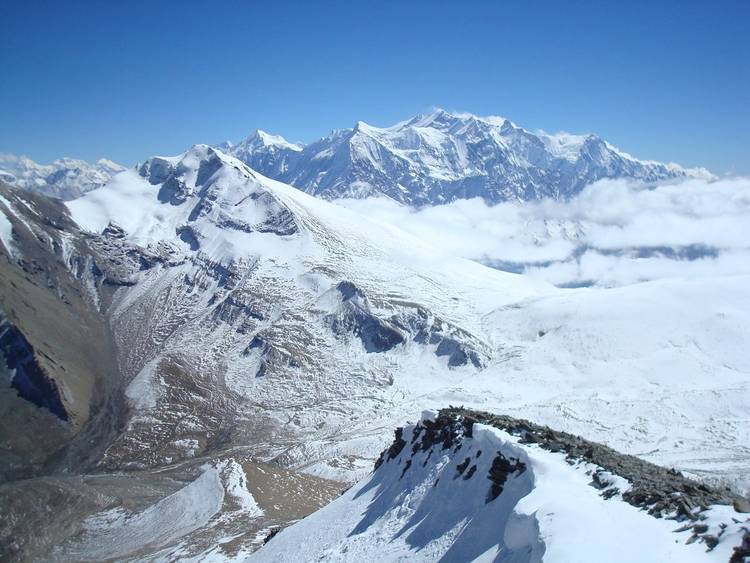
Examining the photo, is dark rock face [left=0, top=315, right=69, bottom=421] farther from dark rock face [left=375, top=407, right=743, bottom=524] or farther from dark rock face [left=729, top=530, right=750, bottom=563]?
dark rock face [left=729, top=530, right=750, bottom=563]

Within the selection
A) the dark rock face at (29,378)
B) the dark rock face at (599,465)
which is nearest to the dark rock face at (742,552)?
the dark rock face at (599,465)

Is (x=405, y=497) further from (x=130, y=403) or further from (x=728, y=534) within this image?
(x=130, y=403)

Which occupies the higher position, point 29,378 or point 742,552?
point 742,552

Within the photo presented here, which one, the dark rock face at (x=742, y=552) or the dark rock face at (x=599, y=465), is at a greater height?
the dark rock face at (x=742, y=552)

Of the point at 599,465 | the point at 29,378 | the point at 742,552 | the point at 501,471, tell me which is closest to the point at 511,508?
the point at 501,471

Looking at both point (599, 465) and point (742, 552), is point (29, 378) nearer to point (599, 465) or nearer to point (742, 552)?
point (599, 465)

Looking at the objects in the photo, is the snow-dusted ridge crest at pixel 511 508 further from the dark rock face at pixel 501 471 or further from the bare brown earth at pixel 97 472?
the bare brown earth at pixel 97 472

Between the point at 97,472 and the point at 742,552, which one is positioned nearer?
the point at 742,552
